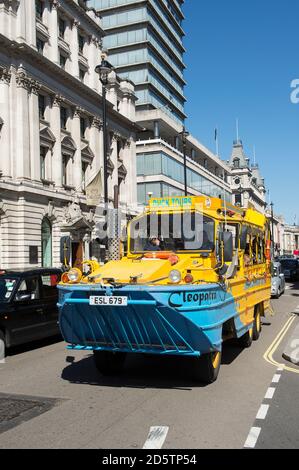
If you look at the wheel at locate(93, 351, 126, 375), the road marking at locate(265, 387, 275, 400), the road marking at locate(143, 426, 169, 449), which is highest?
the wheel at locate(93, 351, 126, 375)

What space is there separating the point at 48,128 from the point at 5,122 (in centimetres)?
465

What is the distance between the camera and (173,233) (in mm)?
8805

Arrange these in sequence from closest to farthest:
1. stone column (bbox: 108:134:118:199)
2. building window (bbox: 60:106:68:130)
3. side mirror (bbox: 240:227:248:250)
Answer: side mirror (bbox: 240:227:248:250) → building window (bbox: 60:106:68:130) → stone column (bbox: 108:134:118:199)

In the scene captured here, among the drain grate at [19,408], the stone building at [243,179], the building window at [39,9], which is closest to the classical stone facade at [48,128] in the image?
the building window at [39,9]

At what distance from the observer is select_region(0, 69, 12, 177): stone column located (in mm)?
32156

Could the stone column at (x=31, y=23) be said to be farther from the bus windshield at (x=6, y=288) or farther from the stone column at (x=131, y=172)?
the bus windshield at (x=6, y=288)

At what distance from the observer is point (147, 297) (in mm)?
6828

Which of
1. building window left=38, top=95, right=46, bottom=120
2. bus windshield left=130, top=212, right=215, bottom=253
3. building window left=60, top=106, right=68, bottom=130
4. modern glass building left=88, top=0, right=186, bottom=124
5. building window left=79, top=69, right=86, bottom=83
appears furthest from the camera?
modern glass building left=88, top=0, right=186, bottom=124

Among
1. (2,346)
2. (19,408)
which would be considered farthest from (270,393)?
(2,346)

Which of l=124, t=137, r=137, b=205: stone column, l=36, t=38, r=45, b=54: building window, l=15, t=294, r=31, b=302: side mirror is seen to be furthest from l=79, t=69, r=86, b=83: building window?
l=15, t=294, r=31, b=302: side mirror

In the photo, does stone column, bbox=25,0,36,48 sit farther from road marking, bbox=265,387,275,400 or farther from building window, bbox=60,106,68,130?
road marking, bbox=265,387,275,400

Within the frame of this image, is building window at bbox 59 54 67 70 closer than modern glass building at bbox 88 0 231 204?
Yes

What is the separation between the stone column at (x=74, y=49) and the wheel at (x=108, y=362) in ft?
117

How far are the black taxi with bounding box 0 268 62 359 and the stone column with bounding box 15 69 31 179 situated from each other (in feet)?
71.9
